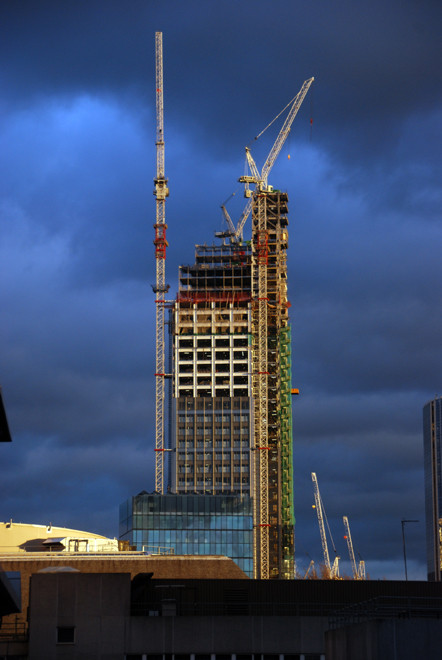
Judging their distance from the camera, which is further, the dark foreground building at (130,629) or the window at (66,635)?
the window at (66,635)

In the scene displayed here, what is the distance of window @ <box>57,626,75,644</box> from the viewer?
9462 cm

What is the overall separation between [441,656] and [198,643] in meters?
44.4

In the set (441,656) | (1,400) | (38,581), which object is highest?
(1,400)

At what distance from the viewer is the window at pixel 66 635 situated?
9462 centimetres

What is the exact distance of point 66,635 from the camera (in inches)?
3733

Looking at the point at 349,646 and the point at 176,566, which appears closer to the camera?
the point at 349,646

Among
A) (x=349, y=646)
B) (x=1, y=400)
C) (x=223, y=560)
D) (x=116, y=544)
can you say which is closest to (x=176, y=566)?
(x=223, y=560)

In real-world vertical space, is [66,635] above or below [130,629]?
below

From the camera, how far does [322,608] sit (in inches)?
4021

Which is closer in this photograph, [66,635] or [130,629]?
[66,635]

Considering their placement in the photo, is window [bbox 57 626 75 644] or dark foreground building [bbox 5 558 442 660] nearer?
dark foreground building [bbox 5 558 442 660]

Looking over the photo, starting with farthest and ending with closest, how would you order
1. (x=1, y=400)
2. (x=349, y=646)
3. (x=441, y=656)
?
1. (x=349, y=646)
2. (x=1, y=400)
3. (x=441, y=656)

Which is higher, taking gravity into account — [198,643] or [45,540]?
[45,540]

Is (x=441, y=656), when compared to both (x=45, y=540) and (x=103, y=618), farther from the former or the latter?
(x=45, y=540)
